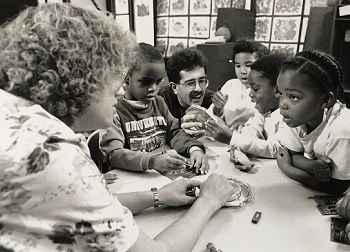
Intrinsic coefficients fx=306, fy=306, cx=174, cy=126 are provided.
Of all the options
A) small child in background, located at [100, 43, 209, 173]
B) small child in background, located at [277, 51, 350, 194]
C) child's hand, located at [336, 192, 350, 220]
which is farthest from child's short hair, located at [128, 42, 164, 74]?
child's hand, located at [336, 192, 350, 220]

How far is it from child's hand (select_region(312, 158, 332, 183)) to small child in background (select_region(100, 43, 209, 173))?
42cm

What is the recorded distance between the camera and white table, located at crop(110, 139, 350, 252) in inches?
32.0

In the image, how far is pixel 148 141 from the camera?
5.06 ft

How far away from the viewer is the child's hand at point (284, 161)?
122cm

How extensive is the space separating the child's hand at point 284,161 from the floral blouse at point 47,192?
33.2 inches

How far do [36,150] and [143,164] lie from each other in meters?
0.77

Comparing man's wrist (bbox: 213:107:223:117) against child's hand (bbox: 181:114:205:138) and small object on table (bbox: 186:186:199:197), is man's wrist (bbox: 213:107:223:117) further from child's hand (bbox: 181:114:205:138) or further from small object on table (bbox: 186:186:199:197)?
small object on table (bbox: 186:186:199:197)

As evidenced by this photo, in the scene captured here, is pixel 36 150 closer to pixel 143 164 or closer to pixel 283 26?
pixel 143 164

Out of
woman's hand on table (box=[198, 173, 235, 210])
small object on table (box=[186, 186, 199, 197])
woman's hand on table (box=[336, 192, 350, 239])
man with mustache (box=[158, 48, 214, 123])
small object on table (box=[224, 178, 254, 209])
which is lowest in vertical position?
small object on table (box=[224, 178, 254, 209])

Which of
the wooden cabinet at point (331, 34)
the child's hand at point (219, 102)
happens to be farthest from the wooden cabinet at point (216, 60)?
the child's hand at point (219, 102)

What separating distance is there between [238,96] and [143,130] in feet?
2.50

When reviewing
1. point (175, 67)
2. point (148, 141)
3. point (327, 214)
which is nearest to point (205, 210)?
point (327, 214)

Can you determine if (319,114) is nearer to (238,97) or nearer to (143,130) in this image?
(143,130)

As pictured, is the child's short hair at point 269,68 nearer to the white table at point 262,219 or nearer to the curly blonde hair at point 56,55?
the white table at point 262,219
